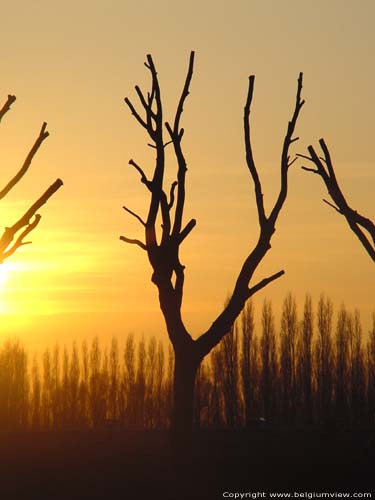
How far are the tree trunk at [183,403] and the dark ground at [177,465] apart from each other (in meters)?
0.32

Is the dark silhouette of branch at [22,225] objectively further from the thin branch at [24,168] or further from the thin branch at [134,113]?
the thin branch at [134,113]

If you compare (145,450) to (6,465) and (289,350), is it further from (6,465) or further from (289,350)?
(289,350)

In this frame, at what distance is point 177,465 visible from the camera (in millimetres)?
14750

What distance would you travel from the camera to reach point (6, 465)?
15.9m

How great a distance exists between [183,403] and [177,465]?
862 millimetres

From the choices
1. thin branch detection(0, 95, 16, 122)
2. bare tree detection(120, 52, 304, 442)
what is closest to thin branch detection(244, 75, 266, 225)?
bare tree detection(120, 52, 304, 442)

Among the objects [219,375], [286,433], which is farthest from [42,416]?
[286,433]

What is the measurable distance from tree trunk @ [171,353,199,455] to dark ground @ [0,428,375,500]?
317 mm

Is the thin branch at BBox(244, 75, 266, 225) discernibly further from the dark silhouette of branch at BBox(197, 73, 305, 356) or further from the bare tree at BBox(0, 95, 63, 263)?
the bare tree at BBox(0, 95, 63, 263)

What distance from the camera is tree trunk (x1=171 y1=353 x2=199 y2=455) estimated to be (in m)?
14.8

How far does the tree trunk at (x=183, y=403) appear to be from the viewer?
14.8 meters

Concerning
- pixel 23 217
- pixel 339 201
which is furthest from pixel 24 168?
pixel 339 201

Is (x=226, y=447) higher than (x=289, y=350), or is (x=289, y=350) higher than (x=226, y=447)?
(x=289, y=350)

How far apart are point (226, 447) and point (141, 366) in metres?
48.1
